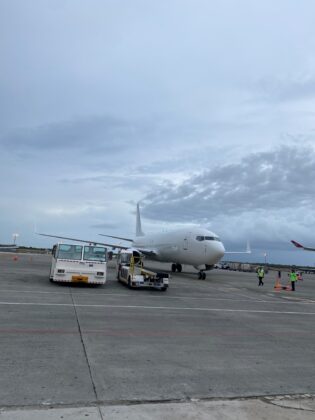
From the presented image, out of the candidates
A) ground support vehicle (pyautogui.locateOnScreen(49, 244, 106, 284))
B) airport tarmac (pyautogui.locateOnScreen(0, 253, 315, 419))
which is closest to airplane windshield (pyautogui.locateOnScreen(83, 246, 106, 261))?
ground support vehicle (pyautogui.locateOnScreen(49, 244, 106, 284))

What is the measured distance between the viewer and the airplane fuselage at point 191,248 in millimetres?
34906

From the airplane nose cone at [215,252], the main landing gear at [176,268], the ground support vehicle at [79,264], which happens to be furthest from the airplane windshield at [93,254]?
the main landing gear at [176,268]

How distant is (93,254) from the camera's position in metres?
22.6

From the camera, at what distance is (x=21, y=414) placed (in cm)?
518

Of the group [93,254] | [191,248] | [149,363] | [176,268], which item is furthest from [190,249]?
[149,363]

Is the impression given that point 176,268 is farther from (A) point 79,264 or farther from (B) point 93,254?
(A) point 79,264

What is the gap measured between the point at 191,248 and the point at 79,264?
16.1 meters

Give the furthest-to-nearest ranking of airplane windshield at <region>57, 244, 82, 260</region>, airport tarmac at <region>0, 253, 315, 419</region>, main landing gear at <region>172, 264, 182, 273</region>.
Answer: main landing gear at <region>172, 264, 182, 273</region> → airplane windshield at <region>57, 244, 82, 260</region> → airport tarmac at <region>0, 253, 315, 419</region>

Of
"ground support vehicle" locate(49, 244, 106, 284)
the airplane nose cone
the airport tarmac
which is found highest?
the airplane nose cone

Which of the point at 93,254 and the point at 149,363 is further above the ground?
the point at 93,254

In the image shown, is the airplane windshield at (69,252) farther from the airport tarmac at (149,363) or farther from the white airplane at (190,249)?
the white airplane at (190,249)

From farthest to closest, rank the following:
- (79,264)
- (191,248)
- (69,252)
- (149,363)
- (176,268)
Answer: (176,268) < (191,248) < (69,252) < (79,264) < (149,363)

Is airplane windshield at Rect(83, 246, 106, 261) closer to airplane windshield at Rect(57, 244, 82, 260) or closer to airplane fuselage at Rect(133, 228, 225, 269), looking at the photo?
airplane windshield at Rect(57, 244, 82, 260)

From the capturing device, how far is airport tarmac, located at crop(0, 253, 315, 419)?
5645 millimetres
